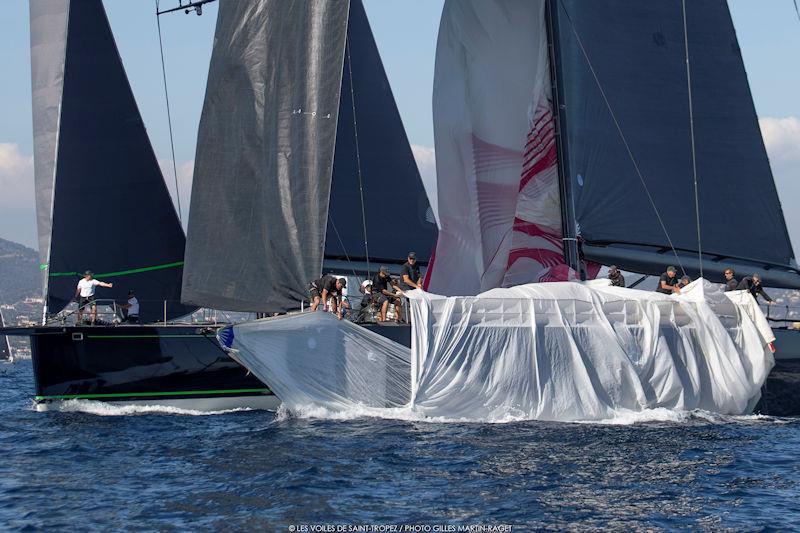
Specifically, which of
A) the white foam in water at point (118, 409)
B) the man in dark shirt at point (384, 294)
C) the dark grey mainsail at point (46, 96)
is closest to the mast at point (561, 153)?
the man in dark shirt at point (384, 294)

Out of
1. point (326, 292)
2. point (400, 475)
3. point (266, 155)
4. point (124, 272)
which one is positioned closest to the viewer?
point (400, 475)

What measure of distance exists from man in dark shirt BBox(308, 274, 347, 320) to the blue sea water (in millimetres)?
2224

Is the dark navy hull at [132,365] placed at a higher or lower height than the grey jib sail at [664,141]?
lower

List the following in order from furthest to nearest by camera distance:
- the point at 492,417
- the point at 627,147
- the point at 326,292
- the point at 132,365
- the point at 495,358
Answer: the point at 627,147 → the point at 132,365 → the point at 326,292 → the point at 492,417 → the point at 495,358

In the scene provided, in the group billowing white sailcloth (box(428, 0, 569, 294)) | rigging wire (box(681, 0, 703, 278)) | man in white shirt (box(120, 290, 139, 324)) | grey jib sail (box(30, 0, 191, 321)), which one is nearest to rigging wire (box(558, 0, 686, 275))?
rigging wire (box(681, 0, 703, 278))

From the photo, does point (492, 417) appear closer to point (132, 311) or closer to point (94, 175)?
point (132, 311)

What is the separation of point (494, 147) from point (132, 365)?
8.47m

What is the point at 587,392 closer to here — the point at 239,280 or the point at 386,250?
the point at 239,280

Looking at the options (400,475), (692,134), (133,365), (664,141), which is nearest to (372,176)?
(664,141)

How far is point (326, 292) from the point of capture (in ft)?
73.7

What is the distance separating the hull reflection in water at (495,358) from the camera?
813 inches

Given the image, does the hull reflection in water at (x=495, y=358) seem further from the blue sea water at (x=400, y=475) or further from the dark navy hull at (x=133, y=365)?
the dark navy hull at (x=133, y=365)

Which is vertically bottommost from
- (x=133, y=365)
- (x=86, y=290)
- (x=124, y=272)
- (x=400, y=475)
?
(x=400, y=475)

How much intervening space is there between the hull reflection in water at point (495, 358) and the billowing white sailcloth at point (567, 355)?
0.02m
